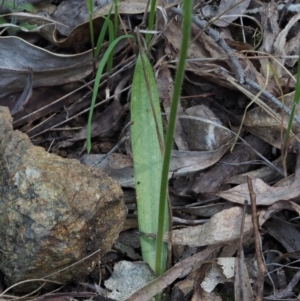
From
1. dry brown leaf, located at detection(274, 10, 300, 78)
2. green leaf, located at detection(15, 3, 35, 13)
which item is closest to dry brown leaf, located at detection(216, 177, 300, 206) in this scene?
dry brown leaf, located at detection(274, 10, 300, 78)

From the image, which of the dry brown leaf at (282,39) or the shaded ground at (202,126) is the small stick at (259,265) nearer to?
the shaded ground at (202,126)

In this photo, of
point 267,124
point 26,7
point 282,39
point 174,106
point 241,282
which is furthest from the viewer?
point 282,39

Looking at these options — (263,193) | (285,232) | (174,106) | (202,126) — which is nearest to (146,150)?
(202,126)

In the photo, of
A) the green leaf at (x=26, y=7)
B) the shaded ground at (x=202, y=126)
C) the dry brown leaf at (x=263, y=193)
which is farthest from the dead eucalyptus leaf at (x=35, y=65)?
the dry brown leaf at (x=263, y=193)

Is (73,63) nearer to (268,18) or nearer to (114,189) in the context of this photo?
(114,189)

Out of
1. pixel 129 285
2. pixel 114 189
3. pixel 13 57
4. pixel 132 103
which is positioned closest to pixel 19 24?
pixel 13 57

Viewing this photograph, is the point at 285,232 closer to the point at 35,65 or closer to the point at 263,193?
the point at 263,193
